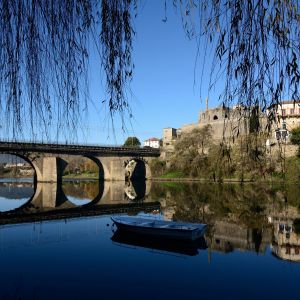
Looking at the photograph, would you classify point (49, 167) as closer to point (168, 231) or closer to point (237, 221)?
point (237, 221)

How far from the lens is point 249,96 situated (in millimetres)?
2311

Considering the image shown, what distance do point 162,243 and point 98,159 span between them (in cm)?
4996

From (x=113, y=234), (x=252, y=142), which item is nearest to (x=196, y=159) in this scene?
(x=113, y=234)

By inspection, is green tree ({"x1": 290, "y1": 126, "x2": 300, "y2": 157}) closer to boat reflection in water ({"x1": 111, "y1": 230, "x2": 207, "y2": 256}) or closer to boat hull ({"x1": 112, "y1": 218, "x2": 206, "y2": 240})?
boat hull ({"x1": 112, "y1": 218, "x2": 206, "y2": 240})

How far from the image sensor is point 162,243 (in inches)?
643

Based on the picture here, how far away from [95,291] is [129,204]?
22653 millimetres

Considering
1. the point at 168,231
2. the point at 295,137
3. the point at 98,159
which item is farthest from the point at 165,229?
the point at 98,159

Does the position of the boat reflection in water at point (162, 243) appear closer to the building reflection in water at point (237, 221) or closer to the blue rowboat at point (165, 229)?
the building reflection in water at point (237, 221)

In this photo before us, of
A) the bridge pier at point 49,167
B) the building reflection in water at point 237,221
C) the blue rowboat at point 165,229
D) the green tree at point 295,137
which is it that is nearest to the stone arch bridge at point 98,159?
the bridge pier at point 49,167

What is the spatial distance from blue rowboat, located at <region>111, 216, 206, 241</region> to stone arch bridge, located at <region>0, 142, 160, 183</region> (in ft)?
122

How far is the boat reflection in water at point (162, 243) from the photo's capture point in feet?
49.6

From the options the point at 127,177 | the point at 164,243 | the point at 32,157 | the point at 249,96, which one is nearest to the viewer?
the point at 249,96

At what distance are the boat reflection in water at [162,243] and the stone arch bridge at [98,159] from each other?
125 feet

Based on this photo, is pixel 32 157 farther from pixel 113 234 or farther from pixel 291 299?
pixel 291 299
